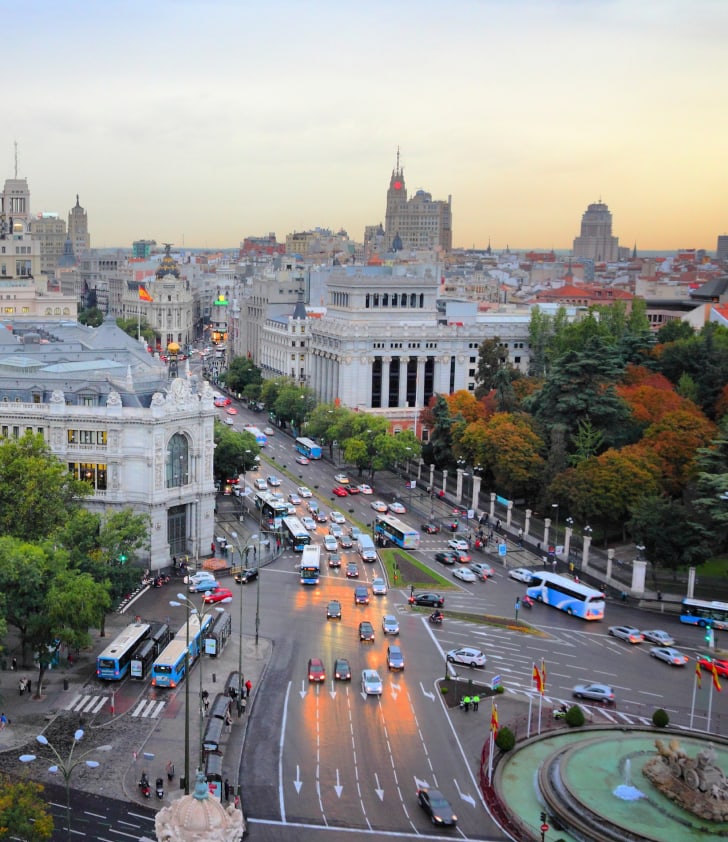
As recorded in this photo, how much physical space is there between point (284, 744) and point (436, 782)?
30.6ft

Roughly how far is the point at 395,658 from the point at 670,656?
788 inches

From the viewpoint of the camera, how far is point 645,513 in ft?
299

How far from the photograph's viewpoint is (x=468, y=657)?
73.2 metres

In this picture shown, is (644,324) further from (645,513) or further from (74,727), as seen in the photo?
(74,727)

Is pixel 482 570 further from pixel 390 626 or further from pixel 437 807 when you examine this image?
pixel 437 807

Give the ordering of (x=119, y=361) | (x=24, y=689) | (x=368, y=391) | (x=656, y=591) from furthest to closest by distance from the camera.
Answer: (x=368, y=391) → (x=119, y=361) → (x=656, y=591) → (x=24, y=689)

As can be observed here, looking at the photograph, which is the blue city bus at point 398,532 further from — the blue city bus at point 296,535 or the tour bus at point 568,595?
the tour bus at point 568,595

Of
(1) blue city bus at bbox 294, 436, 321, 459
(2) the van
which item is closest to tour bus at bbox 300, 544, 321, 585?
(2) the van

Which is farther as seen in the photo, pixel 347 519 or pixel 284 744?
pixel 347 519

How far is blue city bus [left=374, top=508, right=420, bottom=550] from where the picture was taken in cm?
10281

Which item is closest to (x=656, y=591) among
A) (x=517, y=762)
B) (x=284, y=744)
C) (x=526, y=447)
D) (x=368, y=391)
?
(x=526, y=447)

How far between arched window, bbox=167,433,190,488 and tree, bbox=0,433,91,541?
12.2m

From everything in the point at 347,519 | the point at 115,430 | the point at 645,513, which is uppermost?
the point at 115,430

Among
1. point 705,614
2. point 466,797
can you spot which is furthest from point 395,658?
point 705,614
